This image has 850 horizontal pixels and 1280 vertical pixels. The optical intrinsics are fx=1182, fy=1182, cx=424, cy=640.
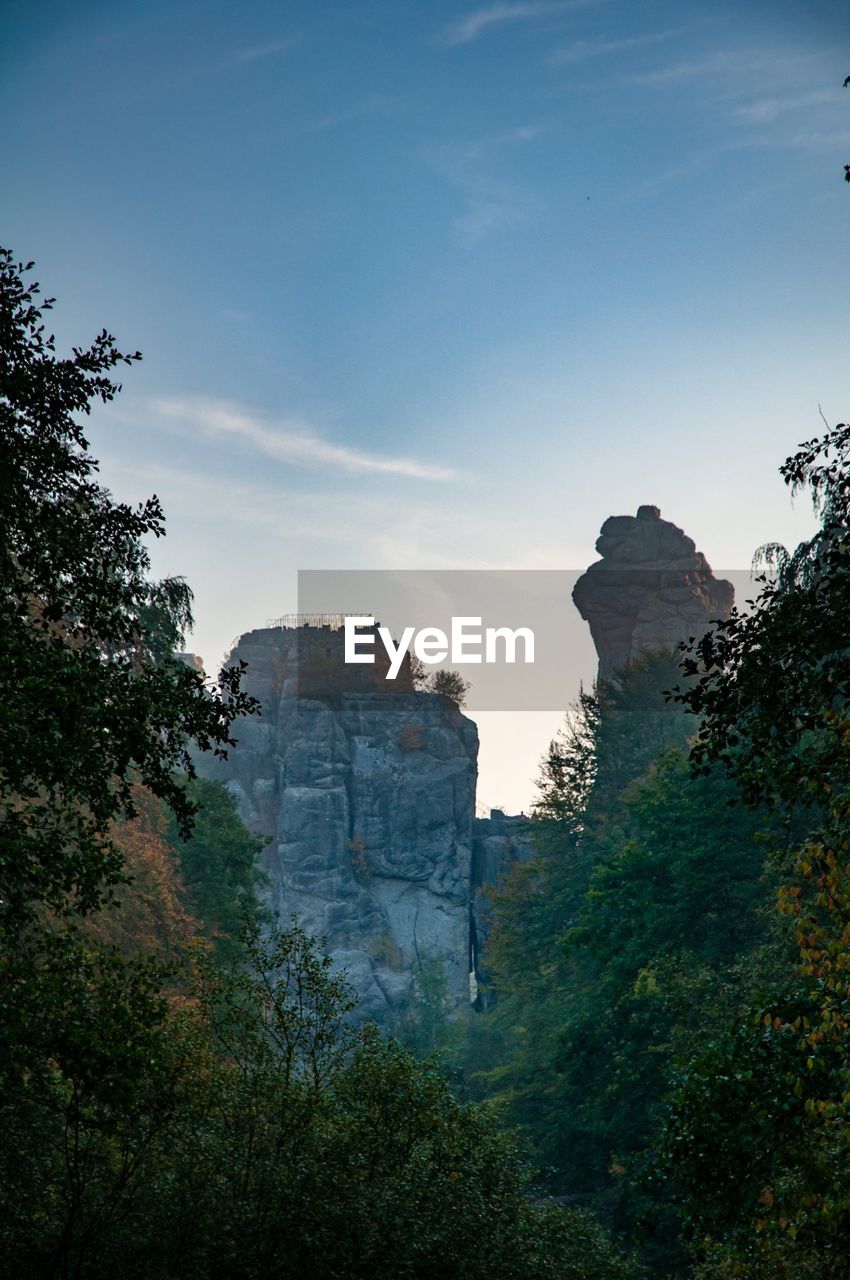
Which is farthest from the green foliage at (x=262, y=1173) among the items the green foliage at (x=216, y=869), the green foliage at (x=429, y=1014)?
the green foliage at (x=429, y=1014)

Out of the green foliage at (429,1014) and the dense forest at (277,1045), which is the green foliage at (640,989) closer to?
the dense forest at (277,1045)

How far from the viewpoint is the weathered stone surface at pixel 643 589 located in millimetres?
79312

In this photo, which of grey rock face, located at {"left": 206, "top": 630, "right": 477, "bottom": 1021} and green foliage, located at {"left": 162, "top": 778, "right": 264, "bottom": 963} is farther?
grey rock face, located at {"left": 206, "top": 630, "right": 477, "bottom": 1021}

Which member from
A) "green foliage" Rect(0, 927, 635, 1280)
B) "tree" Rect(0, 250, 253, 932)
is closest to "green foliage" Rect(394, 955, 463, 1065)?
"green foliage" Rect(0, 927, 635, 1280)

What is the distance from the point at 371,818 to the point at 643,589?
24.7 meters

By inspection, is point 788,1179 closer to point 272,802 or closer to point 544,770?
point 544,770

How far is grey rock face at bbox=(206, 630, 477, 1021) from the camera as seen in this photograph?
265 ft

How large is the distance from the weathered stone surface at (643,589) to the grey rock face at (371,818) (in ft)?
44.0

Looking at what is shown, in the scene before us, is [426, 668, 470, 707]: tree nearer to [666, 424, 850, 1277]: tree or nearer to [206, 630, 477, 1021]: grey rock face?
[206, 630, 477, 1021]: grey rock face

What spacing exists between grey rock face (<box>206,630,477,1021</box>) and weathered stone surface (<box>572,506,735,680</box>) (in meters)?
13.4

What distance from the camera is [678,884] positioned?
29.6 m

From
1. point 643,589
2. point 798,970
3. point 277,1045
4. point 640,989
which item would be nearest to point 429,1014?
point 643,589

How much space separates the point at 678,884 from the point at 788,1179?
58.4 ft

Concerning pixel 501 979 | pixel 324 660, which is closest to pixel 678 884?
pixel 501 979
